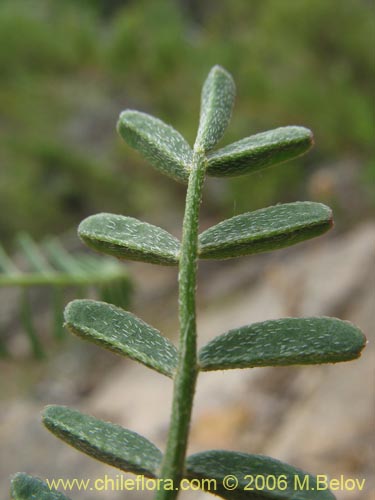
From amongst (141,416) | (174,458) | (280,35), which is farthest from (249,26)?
(174,458)

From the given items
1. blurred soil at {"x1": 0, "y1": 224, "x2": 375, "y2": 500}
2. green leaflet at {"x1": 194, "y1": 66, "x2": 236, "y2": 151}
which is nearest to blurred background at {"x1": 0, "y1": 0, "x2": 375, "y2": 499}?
blurred soil at {"x1": 0, "y1": 224, "x2": 375, "y2": 500}

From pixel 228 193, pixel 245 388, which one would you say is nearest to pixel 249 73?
pixel 228 193

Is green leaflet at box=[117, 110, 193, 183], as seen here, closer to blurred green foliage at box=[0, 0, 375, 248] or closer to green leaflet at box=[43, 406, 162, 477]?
green leaflet at box=[43, 406, 162, 477]

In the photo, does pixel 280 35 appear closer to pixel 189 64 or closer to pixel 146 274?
pixel 189 64

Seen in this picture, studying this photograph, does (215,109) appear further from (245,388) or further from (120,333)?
(245,388)

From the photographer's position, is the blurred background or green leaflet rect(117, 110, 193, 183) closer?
green leaflet rect(117, 110, 193, 183)

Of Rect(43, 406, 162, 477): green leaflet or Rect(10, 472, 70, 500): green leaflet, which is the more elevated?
Rect(43, 406, 162, 477): green leaflet
